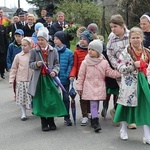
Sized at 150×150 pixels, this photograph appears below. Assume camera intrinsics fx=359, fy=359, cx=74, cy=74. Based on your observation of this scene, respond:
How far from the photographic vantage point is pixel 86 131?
5.79m

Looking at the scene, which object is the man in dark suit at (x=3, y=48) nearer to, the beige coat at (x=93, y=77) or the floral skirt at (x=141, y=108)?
the beige coat at (x=93, y=77)

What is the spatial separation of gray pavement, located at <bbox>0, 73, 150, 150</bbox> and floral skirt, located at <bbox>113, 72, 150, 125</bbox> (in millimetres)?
347

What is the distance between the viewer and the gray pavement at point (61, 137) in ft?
16.7

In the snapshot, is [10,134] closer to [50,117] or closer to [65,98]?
[50,117]

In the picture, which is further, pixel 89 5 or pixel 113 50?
pixel 89 5

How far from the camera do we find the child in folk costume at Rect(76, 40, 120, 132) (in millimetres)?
5742

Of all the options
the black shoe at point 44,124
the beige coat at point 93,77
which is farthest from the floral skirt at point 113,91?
the black shoe at point 44,124

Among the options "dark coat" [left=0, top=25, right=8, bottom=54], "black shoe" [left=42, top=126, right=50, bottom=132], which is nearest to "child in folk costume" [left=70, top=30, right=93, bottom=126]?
"black shoe" [left=42, top=126, right=50, bottom=132]

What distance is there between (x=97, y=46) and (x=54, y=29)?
12.8ft

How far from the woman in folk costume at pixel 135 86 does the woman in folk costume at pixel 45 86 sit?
3.77ft

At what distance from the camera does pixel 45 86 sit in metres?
5.85

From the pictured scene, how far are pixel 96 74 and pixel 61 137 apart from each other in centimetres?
115

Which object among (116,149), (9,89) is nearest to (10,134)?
(116,149)

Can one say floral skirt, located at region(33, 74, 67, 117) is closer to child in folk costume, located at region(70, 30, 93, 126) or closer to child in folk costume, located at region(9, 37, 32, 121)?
child in folk costume, located at region(70, 30, 93, 126)
